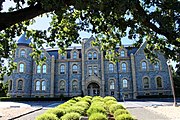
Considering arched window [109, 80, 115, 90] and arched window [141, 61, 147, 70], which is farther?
arched window [141, 61, 147, 70]

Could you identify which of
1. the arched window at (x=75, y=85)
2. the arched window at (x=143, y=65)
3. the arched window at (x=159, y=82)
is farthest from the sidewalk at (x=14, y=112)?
the arched window at (x=159, y=82)

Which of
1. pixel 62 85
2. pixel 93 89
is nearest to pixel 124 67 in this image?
pixel 93 89

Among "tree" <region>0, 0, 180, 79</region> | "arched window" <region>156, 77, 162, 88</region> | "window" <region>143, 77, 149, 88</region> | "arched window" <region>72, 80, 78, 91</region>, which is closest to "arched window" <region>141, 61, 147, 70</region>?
"window" <region>143, 77, 149, 88</region>

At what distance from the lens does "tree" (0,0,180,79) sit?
6.74 m

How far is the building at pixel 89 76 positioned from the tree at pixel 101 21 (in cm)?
3110

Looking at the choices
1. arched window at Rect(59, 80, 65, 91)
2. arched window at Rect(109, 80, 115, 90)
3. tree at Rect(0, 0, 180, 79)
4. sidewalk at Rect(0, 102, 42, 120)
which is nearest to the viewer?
tree at Rect(0, 0, 180, 79)

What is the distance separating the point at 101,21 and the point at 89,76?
33.9 metres

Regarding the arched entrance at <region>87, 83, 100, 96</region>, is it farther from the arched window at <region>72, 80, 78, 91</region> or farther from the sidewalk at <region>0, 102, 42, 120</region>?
the sidewalk at <region>0, 102, 42, 120</region>

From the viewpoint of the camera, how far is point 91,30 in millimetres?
10836

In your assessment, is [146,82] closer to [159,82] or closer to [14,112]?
[159,82]

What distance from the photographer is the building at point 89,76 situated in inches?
1706

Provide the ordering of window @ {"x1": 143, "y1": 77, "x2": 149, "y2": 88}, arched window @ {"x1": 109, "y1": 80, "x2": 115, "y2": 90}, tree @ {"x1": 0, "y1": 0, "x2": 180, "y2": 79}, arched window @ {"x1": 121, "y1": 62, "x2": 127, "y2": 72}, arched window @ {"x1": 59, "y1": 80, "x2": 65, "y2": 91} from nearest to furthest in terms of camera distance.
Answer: tree @ {"x1": 0, "y1": 0, "x2": 180, "y2": 79} → window @ {"x1": 143, "y1": 77, "x2": 149, "y2": 88} → arched window @ {"x1": 109, "y1": 80, "x2": 115, "y2": 90} → arched window @ {"x1": 121, "y1": 62, "x2": 127, "y2": 72} → arched window @ {"x1": 59, "y1": 80, "x2": 65, "y2": 91}

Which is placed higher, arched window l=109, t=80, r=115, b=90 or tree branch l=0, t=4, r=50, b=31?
tree branch l=0, t=4, r=50, b=31

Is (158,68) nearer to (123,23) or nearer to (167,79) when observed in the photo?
(167,79)
